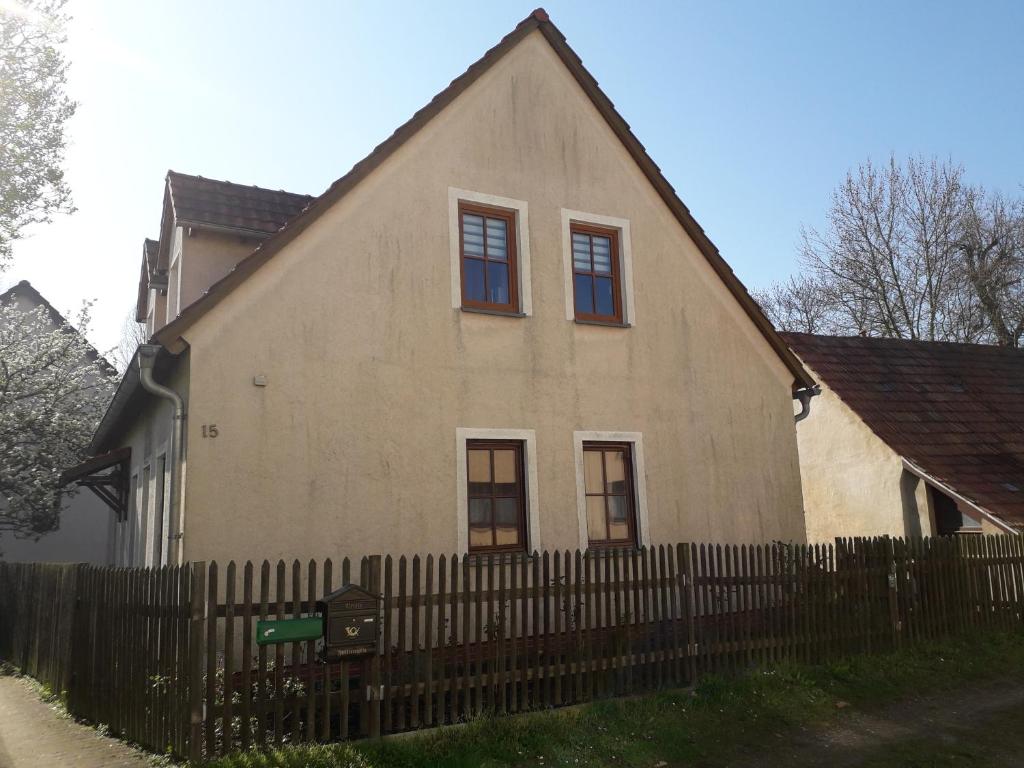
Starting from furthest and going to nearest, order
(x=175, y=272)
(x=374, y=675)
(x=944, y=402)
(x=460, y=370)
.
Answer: (x=944, y=402) → (x=175, y=272) → (x=460, y=370) → (x=374, y=675)

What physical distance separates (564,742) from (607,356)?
549 centimetres

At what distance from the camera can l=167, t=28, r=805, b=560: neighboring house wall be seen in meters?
8.82

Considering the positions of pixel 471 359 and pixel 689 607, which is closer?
pixel 689 607

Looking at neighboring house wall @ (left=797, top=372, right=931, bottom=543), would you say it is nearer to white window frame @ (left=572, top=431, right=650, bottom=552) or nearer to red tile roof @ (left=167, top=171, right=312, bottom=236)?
white window frame @ (left=572, top=431, right=650, bottom=552)

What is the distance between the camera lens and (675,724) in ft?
25.1

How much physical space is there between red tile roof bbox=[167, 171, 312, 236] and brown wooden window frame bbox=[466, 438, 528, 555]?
13.5ft

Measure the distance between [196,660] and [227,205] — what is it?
7374 millimetres

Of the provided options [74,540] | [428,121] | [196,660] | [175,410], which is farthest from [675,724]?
[74,540]

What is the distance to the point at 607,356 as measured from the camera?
37.0ft

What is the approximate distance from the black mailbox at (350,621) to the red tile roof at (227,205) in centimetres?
627

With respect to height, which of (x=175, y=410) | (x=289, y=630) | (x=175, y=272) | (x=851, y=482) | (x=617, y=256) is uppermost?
(x=175, y=272)

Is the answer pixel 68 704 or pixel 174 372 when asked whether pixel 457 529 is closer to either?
pixel 174 372

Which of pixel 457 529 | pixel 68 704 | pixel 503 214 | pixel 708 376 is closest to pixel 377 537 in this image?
pixel 457 529

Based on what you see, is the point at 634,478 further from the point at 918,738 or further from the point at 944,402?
the point at 944,402
